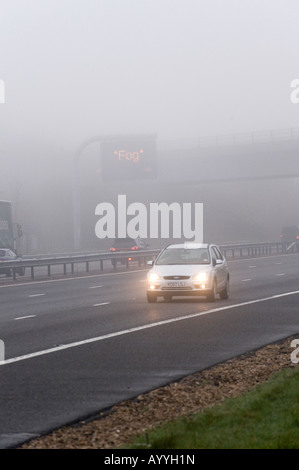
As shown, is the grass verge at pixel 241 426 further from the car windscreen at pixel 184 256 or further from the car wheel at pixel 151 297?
the car windscreen at pixel 184 256

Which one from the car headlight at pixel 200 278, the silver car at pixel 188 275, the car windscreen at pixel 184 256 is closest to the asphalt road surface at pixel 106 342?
the silver car at pixel 188 275

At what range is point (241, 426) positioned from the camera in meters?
8.53

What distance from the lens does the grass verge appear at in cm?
770

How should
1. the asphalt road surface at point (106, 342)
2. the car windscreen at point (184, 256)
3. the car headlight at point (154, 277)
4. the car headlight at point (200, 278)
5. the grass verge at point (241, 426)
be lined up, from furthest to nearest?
the car windscreen at point (184, 256) < the car headlight at point (154, 277) < the car headlight at point (200, 278) < the asphalt road surface at point (106, 342) < the grass verge at point (241, 426)

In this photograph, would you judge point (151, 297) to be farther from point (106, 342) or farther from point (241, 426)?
point (241, 426)

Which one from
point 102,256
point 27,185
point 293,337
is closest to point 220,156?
point 102,256

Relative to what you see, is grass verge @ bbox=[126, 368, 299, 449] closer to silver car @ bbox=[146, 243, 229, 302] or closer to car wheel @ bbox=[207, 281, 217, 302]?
silver car @ bbox=[146, 243, 229, 302]

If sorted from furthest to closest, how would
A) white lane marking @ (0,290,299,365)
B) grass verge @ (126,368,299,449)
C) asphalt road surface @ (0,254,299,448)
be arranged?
white lane marking @ (0,290,299,365), asphalt road surface @ (0,254,299,448), grass verge @ (126,368,299,449)

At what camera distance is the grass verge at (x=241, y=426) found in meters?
7.70

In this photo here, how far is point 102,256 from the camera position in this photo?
47.1m

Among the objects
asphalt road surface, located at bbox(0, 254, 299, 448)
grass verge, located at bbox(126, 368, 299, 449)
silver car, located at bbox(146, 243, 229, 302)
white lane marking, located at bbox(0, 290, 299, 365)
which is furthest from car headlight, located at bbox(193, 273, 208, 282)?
grass verge, located at bbox(126, 368, 299, 449)

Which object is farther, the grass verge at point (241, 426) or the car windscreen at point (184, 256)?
the car windscreen at point (184, 256)

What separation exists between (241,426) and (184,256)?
697 inches

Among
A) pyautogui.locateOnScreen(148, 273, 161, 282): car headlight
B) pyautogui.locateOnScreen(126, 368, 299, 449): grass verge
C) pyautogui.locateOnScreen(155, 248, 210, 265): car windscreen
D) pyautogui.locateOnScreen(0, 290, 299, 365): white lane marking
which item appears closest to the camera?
pyautogui.locateOnScreen(126, 368, 299, 449): grass verge
